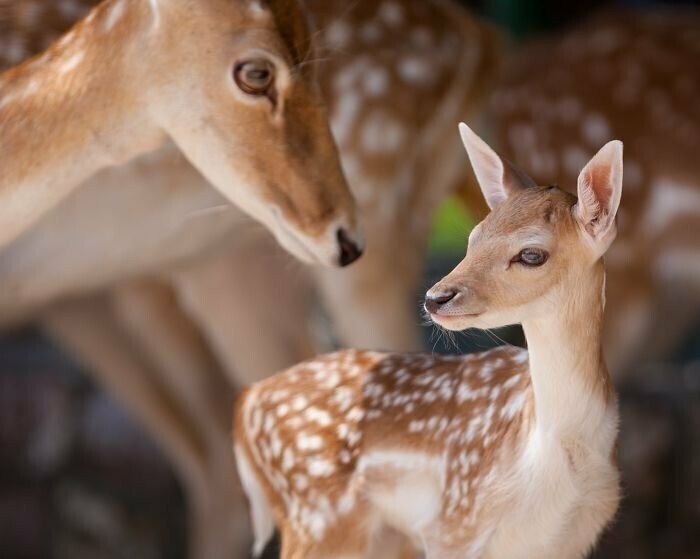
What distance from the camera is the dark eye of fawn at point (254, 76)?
217 centimetres

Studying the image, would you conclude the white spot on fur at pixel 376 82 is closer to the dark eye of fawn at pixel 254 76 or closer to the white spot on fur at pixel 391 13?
the white spot on fur at pixel 391 13

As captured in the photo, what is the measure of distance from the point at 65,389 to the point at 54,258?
1.25 metres

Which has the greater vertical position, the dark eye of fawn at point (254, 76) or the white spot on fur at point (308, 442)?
the dark eye of fawn at point (254, 76)

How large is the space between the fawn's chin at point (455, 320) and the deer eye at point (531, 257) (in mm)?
78

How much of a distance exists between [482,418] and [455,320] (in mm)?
289

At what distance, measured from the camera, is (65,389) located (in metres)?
4.34

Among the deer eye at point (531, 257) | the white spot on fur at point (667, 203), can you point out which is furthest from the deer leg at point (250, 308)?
the deer eye at point (531, 257)

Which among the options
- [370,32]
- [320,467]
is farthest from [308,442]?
[370,32]

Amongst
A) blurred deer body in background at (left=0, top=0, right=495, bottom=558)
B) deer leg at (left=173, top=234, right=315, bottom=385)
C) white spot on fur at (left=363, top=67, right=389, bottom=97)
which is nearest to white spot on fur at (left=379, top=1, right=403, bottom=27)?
blurred deer body in background at (left=0, top=0, right=495, bottom=558)

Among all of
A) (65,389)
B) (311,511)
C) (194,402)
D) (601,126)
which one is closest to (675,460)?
(601,126)

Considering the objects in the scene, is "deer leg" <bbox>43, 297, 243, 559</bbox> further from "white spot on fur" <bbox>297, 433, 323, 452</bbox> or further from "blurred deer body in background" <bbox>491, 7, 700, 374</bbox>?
"white spot on fur" <bbox>297, 433, 323, 452</bbox>

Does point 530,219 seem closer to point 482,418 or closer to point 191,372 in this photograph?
point 482,418

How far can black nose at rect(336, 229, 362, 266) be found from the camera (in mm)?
2230

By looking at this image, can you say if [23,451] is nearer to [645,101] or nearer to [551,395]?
[645,101]
